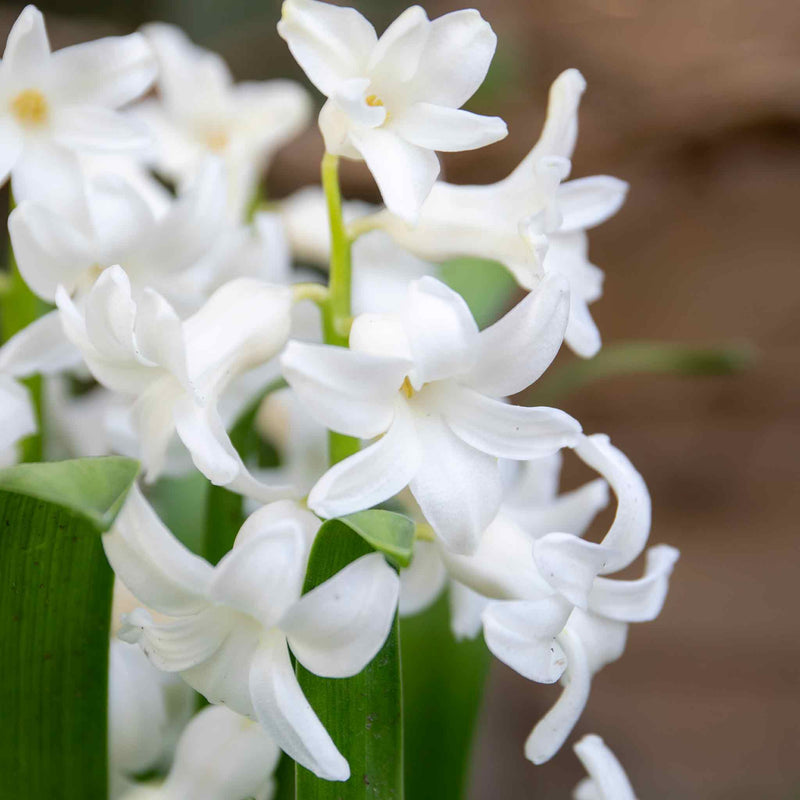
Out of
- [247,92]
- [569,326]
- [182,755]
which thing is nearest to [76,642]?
[182,755]

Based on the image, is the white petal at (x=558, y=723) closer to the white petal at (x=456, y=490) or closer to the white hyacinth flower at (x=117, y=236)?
the white petal at (x=456, y=490)

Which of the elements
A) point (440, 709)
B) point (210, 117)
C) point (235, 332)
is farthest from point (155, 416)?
point (210, 117)

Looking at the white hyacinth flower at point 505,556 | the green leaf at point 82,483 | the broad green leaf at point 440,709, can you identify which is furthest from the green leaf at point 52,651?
the broad green leaf at point 440,709

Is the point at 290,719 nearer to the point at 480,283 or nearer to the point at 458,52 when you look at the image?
the point at 458,52

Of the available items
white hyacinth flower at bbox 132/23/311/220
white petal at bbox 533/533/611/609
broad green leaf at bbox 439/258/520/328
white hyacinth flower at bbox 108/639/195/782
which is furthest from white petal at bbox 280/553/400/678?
white hyacinth flower at bbox 132/23/311/220

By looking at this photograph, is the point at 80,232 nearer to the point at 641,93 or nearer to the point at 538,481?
the point at 538,481

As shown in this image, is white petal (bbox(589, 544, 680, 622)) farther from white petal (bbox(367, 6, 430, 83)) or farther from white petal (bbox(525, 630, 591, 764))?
white petal (bbox(367, 6, 430, 83))
